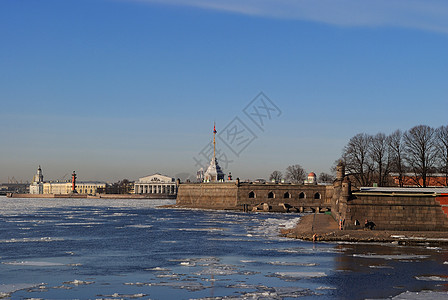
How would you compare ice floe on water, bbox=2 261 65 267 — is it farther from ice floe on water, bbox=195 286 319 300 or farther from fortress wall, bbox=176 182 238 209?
fortress wall, bbox=176 182 238 209

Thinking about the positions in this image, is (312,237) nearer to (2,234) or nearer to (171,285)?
(171,285)

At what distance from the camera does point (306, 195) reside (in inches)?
4550

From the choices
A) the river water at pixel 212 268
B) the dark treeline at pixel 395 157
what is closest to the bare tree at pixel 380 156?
the dark treeline at pixel 395 157

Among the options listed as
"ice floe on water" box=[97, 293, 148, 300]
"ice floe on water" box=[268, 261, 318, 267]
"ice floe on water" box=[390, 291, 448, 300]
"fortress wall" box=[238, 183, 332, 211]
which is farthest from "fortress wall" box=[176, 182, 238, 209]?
"ice floe on water" box=[97, 293, 148, 300]

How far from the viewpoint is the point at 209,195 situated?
125m

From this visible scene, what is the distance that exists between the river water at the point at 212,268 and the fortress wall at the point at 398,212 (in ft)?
26.0

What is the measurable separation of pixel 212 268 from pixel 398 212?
26382 millimetres

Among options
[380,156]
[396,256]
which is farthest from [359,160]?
[396,256]

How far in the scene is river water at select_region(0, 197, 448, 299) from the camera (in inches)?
1072

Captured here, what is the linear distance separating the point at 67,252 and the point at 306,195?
79.0 meters

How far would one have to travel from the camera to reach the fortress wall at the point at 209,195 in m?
119

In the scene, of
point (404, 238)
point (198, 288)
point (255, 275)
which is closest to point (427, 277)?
point (255, 275)

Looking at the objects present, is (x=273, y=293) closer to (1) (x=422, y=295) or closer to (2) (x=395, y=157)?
(1) (x=422, y=295)

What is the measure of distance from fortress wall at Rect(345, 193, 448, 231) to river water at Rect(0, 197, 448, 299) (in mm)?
7932
